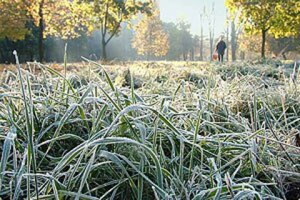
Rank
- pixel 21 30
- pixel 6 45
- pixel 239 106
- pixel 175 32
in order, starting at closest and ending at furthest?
pixel 239 106 < pixel 21 30 < pixel 6 45 < pixel 175 32

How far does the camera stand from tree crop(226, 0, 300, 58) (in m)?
16.8

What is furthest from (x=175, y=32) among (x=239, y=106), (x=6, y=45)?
(x=239, y=106)

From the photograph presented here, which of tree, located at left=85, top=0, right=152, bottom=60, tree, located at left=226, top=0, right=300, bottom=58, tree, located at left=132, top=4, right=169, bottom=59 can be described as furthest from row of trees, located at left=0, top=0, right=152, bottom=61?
tree, located at left=132, top=4, right=169, bottom=59

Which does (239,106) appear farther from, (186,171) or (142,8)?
(142,8)

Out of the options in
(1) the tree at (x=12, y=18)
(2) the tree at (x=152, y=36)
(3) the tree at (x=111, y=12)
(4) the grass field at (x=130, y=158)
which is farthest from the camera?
(2) the tree at (x=152, y=36)

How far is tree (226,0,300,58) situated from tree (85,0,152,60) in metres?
5.75

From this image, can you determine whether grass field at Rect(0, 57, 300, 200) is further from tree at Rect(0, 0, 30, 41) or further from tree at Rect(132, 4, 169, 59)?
tree at Rect(132, 4, 169, 59)

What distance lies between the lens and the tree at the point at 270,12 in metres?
16.8

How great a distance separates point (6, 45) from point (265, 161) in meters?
26.3

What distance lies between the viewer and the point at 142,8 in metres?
21.0

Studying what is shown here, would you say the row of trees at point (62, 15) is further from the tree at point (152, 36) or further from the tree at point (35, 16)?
the tree at point (152, 36)

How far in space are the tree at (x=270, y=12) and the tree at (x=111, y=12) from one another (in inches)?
226

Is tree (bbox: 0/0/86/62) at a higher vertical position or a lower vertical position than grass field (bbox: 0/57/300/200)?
higher

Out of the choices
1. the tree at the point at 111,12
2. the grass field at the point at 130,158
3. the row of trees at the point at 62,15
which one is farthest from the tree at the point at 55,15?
the grass field at the point at 130,158
